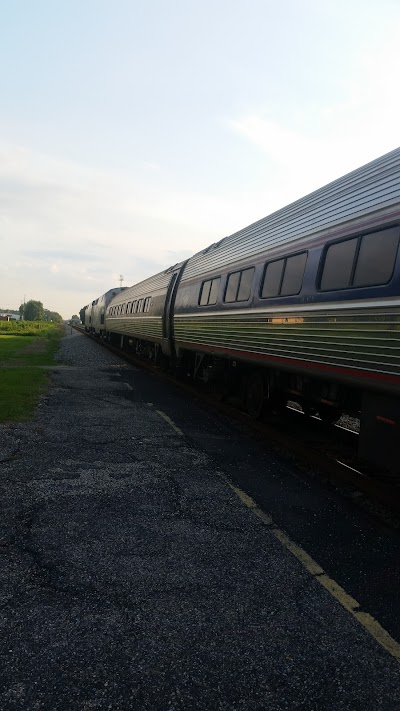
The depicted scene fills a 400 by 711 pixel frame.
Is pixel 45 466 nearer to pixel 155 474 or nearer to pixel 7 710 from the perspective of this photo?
pixel 155 474

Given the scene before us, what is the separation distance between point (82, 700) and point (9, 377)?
39.4ft

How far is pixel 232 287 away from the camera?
979 centimetres

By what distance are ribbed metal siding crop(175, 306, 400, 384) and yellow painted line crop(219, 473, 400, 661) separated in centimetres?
197

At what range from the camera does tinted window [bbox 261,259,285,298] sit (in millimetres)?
7648

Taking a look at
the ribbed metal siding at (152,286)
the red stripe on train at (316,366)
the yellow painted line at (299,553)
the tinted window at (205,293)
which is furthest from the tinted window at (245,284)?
the ribbed metal siding at (152,286)

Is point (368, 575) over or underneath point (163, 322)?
underneath

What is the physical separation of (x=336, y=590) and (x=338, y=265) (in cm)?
397

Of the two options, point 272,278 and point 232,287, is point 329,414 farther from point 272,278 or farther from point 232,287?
point 232,287

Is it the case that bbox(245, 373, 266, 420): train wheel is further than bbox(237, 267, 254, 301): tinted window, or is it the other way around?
bbox(245, 373, 266, 420): train wheel

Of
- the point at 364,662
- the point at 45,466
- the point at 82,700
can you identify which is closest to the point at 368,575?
the point at 364,662

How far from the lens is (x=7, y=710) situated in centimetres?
218

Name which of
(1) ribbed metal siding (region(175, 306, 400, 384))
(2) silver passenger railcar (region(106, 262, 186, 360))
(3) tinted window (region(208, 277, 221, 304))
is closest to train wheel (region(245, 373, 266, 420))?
(1) ribbed metal siding (region(175, 306, 400, 384))

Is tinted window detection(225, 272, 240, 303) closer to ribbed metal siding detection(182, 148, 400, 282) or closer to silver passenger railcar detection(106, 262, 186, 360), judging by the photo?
ribbed metal siding detection(182, 148, 400, 282)

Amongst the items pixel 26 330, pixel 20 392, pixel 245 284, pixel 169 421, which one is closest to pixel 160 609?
pixel 169 421
